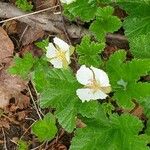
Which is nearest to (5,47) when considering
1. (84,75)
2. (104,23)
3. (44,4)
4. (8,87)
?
(8,87)

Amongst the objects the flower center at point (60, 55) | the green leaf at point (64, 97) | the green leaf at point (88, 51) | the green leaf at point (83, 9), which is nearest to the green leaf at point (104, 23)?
the green leaf at point (83, 9)

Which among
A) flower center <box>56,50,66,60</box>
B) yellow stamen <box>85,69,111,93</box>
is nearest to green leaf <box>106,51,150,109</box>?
yellow stamen <box>85,69,111,93</box>

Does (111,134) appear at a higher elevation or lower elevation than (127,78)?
lower

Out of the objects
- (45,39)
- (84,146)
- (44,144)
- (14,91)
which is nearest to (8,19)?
(45,39)

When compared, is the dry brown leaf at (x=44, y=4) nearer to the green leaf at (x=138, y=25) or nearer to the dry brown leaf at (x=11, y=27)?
the dry brown leaf at (x=11, y=27)

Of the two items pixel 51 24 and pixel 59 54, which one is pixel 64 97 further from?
pixel 51 24

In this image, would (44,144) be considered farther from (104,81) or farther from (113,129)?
(104,81)
